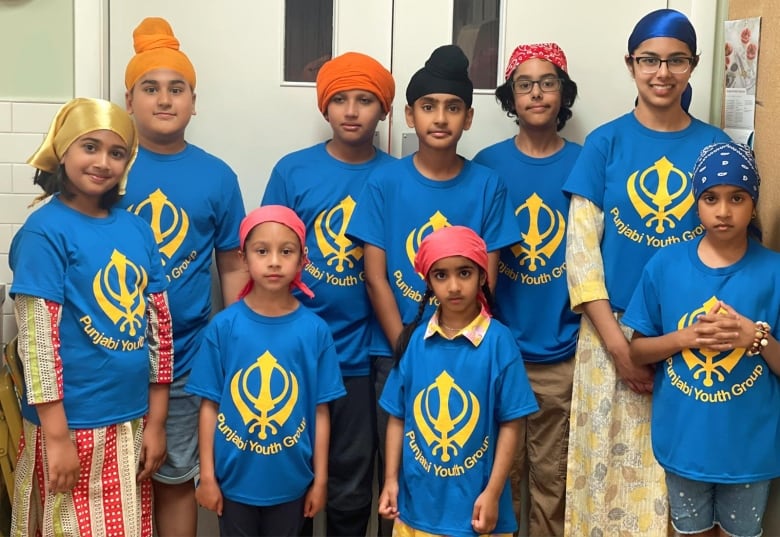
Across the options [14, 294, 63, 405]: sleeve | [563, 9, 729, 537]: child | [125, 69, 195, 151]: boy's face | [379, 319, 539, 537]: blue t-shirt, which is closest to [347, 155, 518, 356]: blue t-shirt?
[563, 9, 729, 537]: child

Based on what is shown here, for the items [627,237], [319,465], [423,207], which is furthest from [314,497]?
[627,237]

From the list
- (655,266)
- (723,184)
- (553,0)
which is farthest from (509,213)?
(553,0)

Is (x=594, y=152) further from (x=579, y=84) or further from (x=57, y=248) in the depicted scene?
(x=57, y=248)

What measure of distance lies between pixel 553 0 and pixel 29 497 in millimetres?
2015

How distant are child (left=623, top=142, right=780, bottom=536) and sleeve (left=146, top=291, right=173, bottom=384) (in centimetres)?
116

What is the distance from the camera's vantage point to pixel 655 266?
2143mm

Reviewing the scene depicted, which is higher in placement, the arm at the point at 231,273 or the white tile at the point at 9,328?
the arm at the point at 231,273

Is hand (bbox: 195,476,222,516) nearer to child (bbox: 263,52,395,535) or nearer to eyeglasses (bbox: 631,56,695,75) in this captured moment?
child (bbox: 263,52,395,535)

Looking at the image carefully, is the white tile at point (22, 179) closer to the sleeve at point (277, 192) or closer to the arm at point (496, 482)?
the sleeve at point (277, 192)

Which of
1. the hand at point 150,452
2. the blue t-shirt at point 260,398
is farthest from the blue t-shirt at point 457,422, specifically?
the hand at point 150,452

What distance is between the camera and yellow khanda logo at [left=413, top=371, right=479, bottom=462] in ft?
6.75

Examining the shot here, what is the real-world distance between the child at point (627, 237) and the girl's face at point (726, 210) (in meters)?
0.18

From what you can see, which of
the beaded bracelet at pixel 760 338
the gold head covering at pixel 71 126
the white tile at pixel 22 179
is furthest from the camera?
the white tile at pixel 22 179

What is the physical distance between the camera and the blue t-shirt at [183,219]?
7.88 feet
